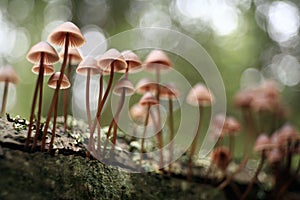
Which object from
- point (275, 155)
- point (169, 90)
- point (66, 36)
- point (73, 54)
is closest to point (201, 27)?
point (275, 155)

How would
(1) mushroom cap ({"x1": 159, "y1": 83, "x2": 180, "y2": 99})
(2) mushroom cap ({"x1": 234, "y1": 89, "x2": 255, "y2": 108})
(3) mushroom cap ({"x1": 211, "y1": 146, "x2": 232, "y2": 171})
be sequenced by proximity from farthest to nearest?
(2) mushroom cap ({"x1": 234, "y1": 89, "x2": 255, "y2": 108}) < (3) mushroom cap ({"x1": 211, "y1": 146, "x2": 232, "y2": 171}) < (1) mushroom cap ({"x1": 159, "y1": 83, "x2": 180, "y2": 99})

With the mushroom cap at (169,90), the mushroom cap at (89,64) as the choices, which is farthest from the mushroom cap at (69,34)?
the mushroom cap at (169,90)

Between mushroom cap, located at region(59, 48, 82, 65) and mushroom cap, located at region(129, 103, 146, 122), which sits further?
mushroom cap, located at region(129, 103, 146, 122)

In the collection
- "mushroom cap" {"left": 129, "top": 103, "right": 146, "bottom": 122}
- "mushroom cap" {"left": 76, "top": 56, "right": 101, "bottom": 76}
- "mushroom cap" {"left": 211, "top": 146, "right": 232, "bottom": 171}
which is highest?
"mushroom cap" {"left": 76, "top": 56, "right": 101, "bottom": 76}

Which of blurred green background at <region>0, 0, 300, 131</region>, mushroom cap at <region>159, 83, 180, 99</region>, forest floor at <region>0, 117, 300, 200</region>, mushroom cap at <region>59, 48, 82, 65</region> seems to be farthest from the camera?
blurred green background at <region>0, 0, 300, 131</region>

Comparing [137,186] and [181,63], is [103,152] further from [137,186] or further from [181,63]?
[181,63]

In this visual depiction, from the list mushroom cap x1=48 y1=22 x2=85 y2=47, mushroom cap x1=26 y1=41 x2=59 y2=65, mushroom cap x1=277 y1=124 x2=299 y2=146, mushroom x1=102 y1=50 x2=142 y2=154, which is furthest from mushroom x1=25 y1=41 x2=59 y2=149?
mushroom cap x1=277 y1=124 x2=299 y2=146

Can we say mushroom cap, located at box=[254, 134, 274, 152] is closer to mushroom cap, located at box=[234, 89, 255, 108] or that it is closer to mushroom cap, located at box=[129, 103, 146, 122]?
mushroom cap, located at box=[234, 89, 255, 108]
